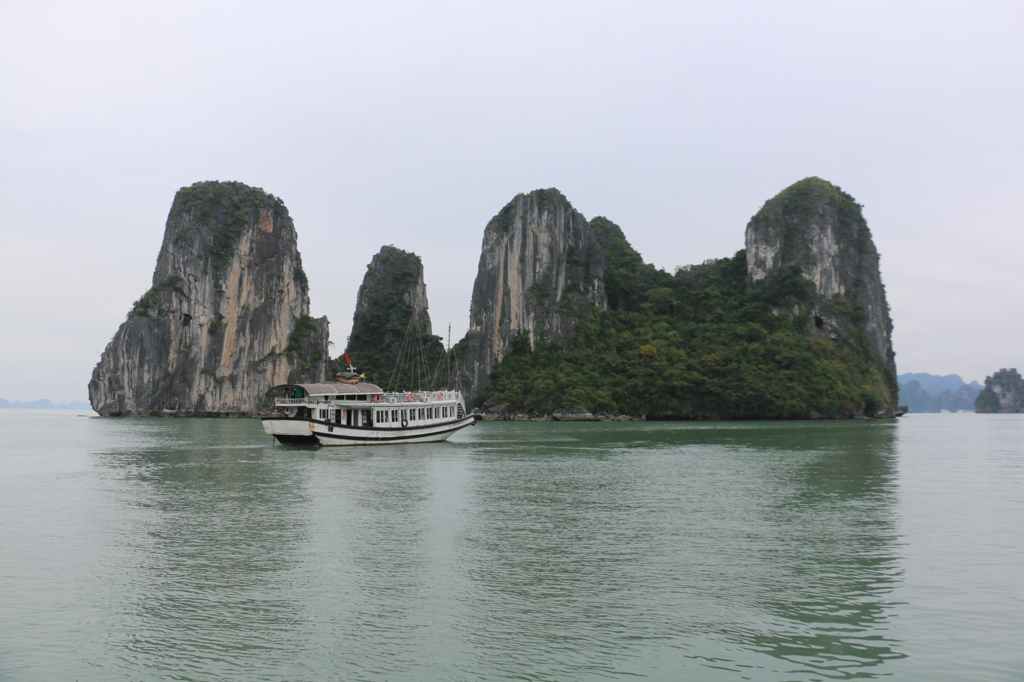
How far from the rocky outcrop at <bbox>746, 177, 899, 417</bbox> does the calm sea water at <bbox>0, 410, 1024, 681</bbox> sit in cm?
7999

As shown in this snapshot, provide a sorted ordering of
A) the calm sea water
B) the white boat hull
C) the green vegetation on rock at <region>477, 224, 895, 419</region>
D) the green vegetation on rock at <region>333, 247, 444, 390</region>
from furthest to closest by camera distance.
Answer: the green vegetation on rock at <region>333, 247, 444, 390</region>, the green vegetation on rock at <region>477, 224, 895, 419</region>, the white boat hull, the calm sea water

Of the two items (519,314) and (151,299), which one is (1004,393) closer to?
(519,314)

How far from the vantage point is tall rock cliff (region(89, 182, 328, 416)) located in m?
101

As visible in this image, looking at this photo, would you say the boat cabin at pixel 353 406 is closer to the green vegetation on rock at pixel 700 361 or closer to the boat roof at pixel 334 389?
the boat roof at pixel 334 389

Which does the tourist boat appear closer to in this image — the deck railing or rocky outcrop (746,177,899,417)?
the deck railing

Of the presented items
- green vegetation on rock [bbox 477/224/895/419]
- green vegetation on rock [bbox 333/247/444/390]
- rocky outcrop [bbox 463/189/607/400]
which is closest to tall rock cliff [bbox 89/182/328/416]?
green vegetation on rock [bbox 333/247/444/390]

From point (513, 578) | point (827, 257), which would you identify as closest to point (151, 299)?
point (827, 257)

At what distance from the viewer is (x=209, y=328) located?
4072 inches

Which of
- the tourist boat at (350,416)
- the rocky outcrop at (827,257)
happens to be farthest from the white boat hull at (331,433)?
the rocky outcrop at (827,257)

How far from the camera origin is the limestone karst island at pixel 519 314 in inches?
3789

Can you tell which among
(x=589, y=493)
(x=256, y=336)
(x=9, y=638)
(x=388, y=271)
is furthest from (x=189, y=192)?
(x=9, y=638)

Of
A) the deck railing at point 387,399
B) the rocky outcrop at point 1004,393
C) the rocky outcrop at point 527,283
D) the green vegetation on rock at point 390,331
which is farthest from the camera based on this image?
Result: the rocky outcrop at point 1004,393

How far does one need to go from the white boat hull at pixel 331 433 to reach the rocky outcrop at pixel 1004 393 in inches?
5945

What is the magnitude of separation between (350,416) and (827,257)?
84.7 m
